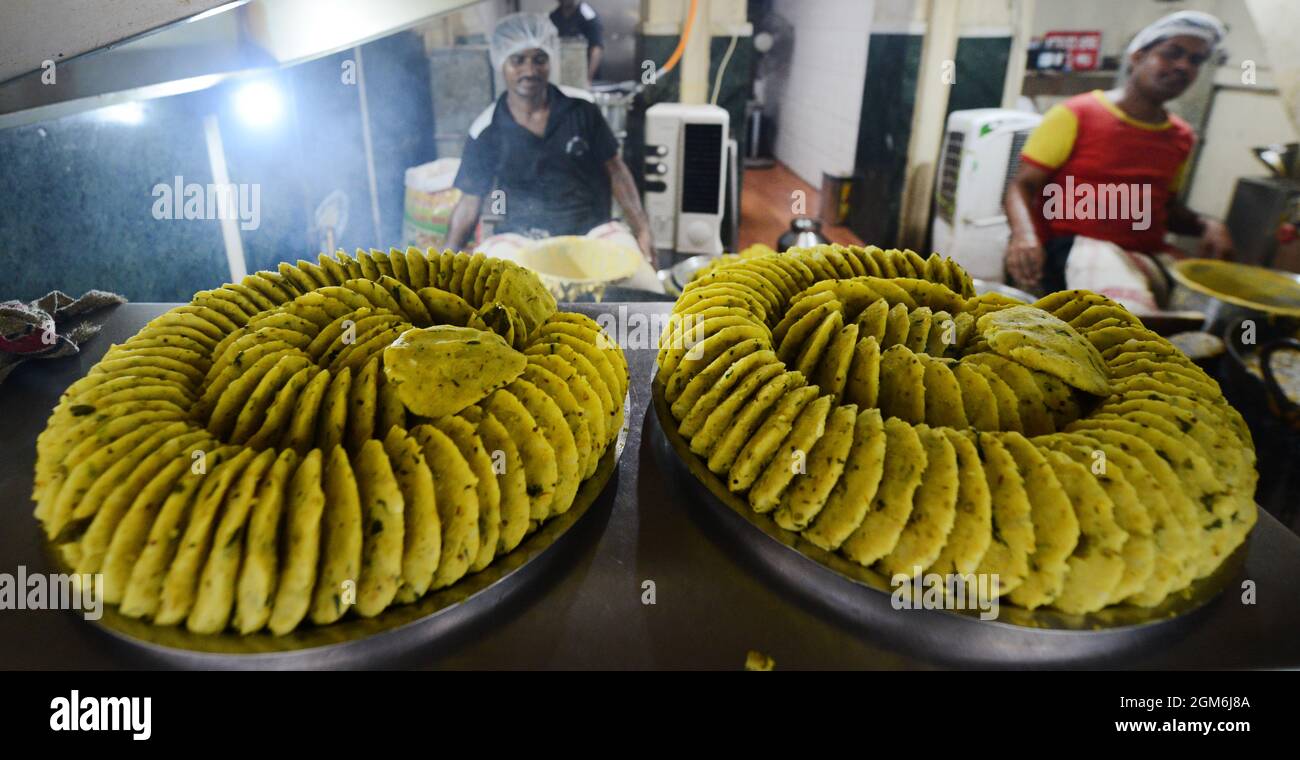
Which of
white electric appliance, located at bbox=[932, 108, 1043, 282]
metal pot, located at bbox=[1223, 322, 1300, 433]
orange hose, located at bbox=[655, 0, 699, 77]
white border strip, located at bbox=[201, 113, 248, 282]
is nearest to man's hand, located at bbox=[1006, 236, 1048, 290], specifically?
white electric appliance, located at bbox=[932, 108, 1043, 282]

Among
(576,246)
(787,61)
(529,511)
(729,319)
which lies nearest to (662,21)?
(787,61)

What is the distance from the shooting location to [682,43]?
18.6 feet

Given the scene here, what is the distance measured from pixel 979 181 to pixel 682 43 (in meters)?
2.51

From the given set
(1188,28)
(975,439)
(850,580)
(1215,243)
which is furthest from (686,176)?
(850,580)

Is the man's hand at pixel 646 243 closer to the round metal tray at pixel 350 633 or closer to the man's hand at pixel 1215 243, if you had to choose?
the man's hand at pixel 1215 243

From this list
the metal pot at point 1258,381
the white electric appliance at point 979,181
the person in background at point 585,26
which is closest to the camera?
the metal pot at point 1258,381

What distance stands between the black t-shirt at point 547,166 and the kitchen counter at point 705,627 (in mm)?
3704

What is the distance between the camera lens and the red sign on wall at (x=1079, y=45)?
5762 millimetres

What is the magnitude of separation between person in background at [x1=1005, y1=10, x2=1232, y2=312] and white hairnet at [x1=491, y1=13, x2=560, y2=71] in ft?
9.99

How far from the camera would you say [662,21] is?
5609mm

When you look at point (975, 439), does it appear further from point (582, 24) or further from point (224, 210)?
point (582, 24)

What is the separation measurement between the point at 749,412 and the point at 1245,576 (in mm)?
768

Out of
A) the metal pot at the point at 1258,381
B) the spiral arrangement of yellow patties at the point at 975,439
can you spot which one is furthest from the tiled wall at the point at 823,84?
the spiral arrangement of yellow patties at the point at 975,439
